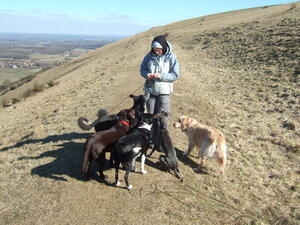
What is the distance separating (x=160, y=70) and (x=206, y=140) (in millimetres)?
2014

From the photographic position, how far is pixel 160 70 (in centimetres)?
561

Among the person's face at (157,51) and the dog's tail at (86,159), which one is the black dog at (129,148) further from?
the person's face at (157,51)

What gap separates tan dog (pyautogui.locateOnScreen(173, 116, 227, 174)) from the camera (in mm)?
6000

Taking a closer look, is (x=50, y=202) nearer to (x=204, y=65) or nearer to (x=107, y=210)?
(x=107, y=210)

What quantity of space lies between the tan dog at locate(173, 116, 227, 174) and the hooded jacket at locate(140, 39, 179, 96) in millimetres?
1455

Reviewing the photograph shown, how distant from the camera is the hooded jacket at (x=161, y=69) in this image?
5.55m

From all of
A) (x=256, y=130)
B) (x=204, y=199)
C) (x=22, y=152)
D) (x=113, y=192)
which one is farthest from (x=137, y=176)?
(x=256, y=130)

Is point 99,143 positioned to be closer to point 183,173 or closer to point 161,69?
point 161,69

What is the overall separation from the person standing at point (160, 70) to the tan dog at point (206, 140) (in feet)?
4.06

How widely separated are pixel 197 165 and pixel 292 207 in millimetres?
2267

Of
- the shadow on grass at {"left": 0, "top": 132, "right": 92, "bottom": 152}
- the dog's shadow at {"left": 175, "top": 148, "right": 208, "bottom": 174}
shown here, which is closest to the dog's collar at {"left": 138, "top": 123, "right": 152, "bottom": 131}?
the dog's shadow at {"left": 175, "top": 148, "right": 208, "bottom": 174}

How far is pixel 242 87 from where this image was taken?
14953 millimetres

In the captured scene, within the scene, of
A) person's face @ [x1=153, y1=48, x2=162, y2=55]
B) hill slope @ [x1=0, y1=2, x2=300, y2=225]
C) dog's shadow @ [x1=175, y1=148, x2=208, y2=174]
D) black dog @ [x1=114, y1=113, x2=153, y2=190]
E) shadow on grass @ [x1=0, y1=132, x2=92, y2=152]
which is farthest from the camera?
shadow on grass @ [x1=0, y1=132, x2=92, y2=152]

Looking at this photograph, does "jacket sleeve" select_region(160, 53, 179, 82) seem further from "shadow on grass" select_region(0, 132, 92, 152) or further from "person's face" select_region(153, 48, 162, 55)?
"shadow on grass" select_region(0, 132, 92, 152)
